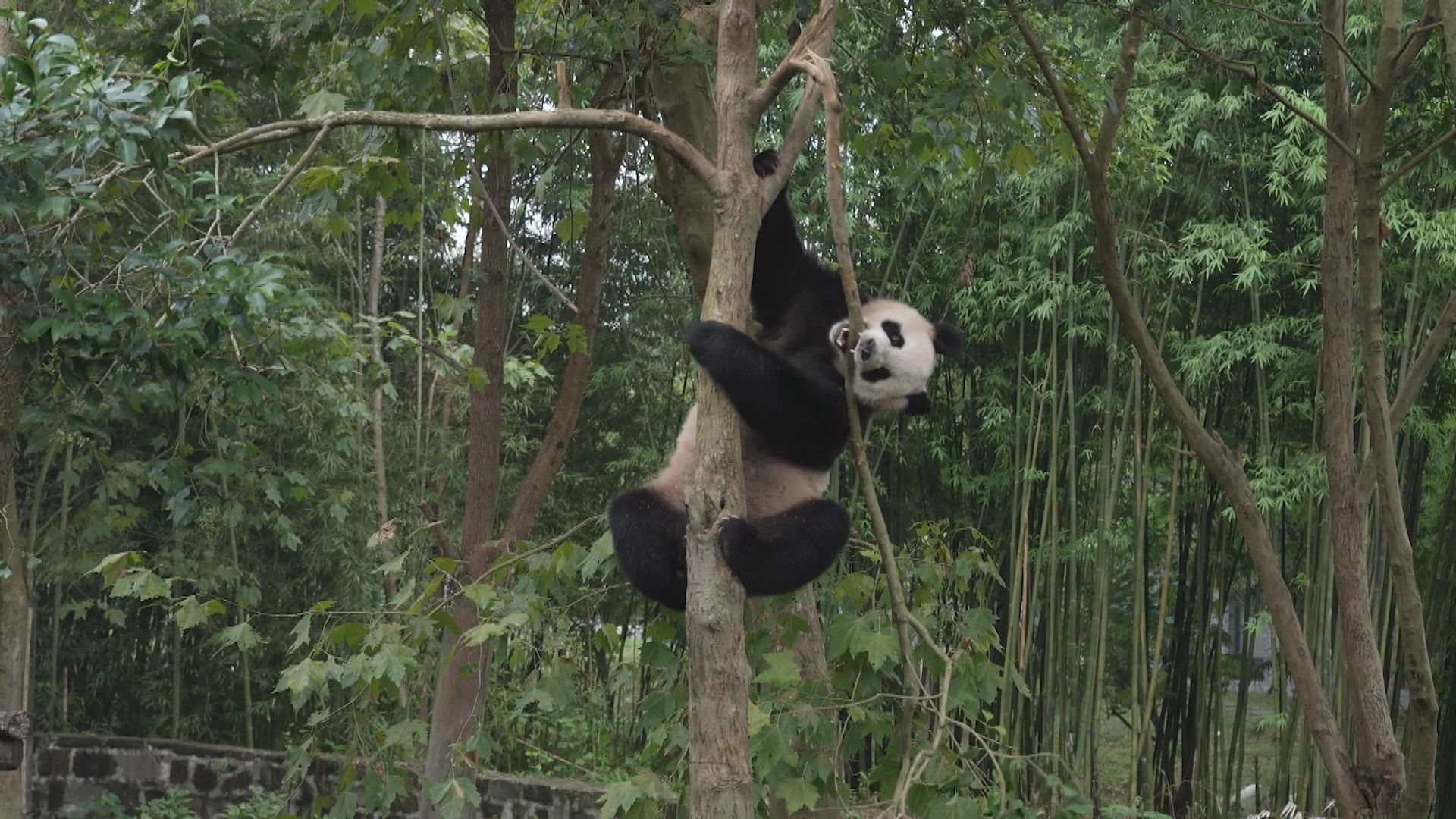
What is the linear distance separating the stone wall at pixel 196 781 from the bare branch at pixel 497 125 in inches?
190

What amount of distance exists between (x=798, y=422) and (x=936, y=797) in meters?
0.95

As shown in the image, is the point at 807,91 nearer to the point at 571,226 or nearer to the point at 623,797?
the point at 623,797

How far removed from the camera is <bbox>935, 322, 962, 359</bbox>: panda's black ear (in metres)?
3.56

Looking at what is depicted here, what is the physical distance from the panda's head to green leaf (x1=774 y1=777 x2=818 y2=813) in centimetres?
98

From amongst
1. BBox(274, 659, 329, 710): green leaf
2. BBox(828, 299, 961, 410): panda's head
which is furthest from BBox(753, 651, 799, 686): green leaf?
BBox(274, 659, 329, 710): green leaf

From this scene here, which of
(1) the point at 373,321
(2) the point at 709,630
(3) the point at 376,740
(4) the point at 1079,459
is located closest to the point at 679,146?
(2) the point at 709,630

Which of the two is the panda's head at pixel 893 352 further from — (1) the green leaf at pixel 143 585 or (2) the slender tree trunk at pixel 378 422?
(2) the slender tree trunk at pixel 378 422

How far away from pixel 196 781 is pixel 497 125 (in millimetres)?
5687

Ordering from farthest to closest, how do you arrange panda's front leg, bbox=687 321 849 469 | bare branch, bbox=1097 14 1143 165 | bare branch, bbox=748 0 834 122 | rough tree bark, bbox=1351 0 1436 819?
bare branch, bbox=1097 14 1143 165
rough tree bark, bbox=1351 0 1436 819
panda's front leg, bbox=687 321 849 469
bare branch, bbox=748 0 834 122

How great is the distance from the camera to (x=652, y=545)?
3.04m

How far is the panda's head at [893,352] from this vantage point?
10.8 ft

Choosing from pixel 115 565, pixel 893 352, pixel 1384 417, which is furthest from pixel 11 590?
pixel 1384 417

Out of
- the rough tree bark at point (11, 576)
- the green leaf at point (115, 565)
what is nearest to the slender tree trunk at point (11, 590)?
the rough tree bark at point (11, 576)

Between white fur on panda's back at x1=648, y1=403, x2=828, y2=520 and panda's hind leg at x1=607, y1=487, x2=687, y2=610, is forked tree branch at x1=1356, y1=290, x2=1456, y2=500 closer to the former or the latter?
white fur on panda's back at x1=648, y1=403, x2=828, y2=520
